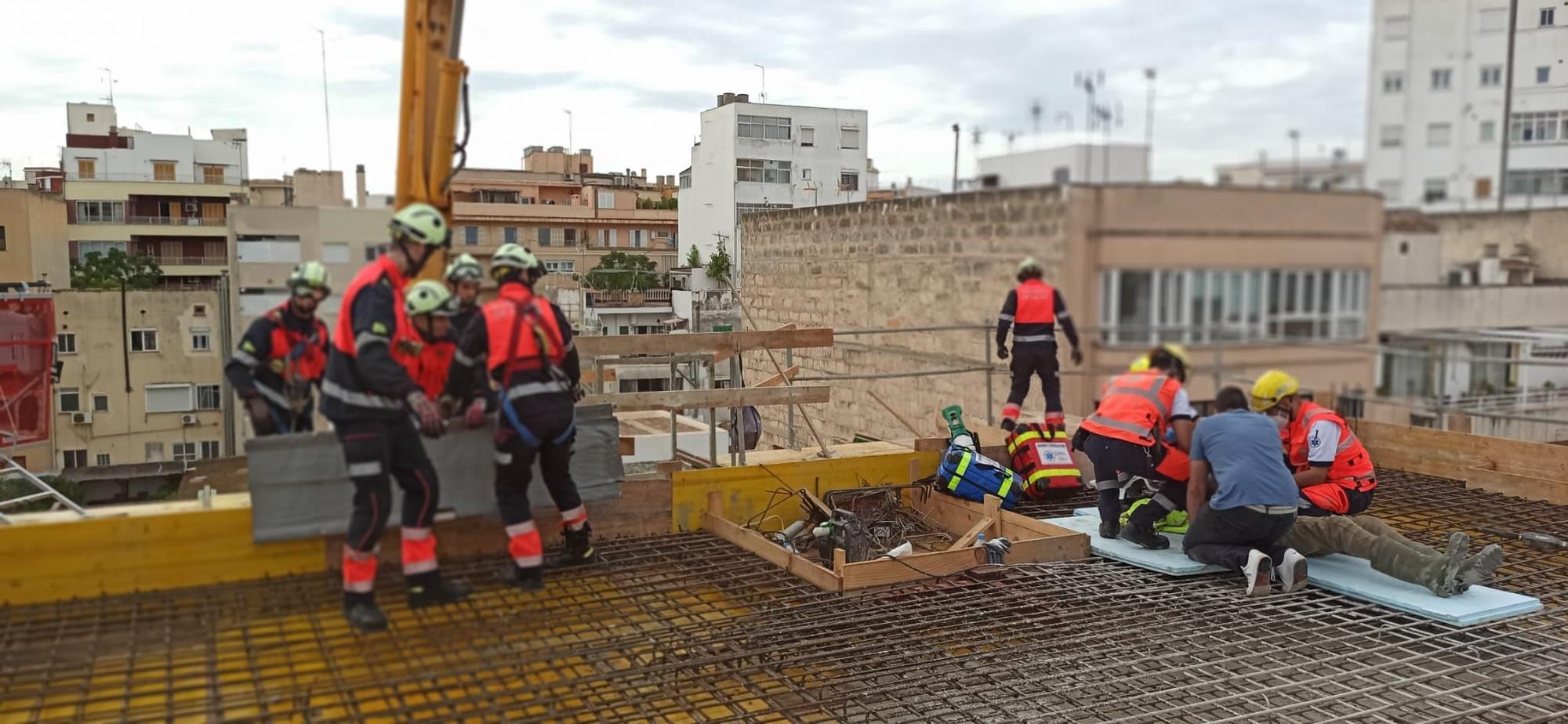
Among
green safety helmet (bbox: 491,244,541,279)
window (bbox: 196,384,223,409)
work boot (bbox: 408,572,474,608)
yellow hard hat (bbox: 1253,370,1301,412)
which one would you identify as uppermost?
green safety helmet (bbox: 491,244,541,279)

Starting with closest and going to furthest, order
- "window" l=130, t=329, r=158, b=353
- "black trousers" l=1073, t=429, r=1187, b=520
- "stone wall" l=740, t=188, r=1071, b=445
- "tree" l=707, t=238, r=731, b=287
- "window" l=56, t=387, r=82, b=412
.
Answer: "black trousers" l=1073, t=429, r=1187, b=520 → "window" l=130, t=329, r=158, b=353 → "stone wall" l=740, t=188, r=1071, b=445 → "window" l=56, t=387, r=82, b=412 → "tree" l=707, t=238, r=731, b=287

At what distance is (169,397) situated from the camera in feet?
Answer: 24.0

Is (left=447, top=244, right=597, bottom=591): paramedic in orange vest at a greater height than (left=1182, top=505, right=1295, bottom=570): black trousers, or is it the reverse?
(left=447, top=244, right=597, bottom=591): paramedic in orange vest

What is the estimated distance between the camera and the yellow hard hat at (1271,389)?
17.8 ft

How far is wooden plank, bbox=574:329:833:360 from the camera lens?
6297mm

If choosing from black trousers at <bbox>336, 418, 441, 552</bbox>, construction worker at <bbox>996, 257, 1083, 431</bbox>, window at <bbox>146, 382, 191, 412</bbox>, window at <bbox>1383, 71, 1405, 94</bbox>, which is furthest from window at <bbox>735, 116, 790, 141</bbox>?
window at <bbox>1383, 71, 1405, 94</bbox>

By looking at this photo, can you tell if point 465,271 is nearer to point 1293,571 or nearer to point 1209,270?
point 1209,270

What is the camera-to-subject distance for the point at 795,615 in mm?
4953

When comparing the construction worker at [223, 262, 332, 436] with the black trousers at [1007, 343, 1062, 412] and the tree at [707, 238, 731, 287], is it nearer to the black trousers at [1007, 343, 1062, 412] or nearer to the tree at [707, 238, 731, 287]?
the black trousers at [1007, 343, 1062, 412]

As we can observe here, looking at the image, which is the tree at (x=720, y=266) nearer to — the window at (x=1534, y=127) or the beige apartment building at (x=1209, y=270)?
the beige apartment building at (x=1209, y=270)

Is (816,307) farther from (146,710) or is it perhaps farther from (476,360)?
(146,710)

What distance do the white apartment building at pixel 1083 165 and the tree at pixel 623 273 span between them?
5222 mm

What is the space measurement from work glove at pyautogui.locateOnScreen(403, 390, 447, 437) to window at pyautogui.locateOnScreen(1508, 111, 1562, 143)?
5040 millimetres

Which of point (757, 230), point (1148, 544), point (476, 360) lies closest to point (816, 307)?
point (757, 230)
